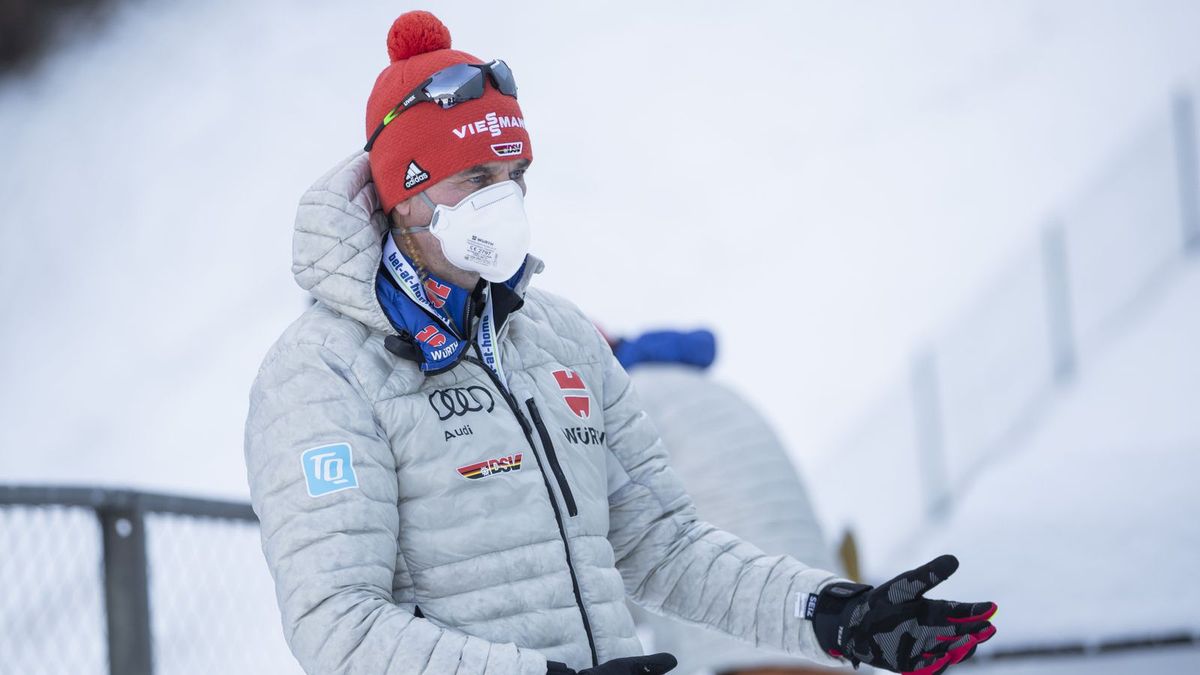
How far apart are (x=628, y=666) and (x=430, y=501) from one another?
14.7 inches

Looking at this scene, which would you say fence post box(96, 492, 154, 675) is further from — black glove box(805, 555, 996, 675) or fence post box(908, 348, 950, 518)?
fence post box(908, 348, 950, 518)

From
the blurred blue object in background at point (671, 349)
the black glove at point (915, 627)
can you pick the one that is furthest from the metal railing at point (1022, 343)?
the black glove at point (915, 627)

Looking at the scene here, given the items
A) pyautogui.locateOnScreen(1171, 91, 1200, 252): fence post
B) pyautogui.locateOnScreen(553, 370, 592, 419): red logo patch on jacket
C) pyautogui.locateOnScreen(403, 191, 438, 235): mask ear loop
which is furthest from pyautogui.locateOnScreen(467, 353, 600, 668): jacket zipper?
pyautogui.locateOnScreen(1171, 91, 1200, 252): fence post

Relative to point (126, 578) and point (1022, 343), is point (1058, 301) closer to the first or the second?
point (1022, 343)

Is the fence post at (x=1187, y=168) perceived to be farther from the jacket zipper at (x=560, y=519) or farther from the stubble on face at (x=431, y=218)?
the jacket zipper at (x=560, y=519)

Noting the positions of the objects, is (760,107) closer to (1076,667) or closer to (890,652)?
(1076,667)

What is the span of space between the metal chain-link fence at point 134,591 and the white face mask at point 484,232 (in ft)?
4.22

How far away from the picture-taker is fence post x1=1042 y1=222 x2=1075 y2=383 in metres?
8.35

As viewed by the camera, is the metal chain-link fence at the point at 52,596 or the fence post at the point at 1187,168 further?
the fence post at the point at 1187,168

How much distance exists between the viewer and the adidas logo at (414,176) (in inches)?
94.1

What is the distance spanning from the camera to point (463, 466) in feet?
7.30

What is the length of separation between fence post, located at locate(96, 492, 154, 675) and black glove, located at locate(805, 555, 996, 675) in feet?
5.76

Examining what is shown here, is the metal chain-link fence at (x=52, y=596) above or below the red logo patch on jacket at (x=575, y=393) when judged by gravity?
below

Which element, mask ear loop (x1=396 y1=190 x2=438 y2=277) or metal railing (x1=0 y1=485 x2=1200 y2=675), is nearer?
mask ear loop (x1=396 y1=190 x2=438 y2=277)
